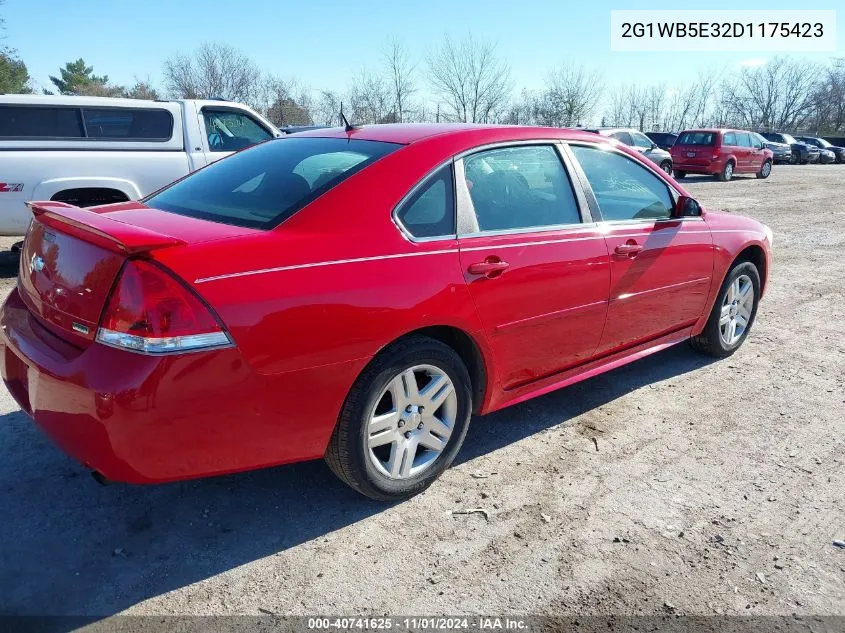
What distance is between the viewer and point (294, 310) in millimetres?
2422

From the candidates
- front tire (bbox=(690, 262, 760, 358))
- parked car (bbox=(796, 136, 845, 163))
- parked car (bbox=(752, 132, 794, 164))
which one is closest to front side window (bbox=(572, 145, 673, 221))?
front tire (bbox=(690, 262, 760, 358))

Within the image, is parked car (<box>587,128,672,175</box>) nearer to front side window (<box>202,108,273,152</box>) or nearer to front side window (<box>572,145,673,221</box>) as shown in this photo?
front side window (<box>202,108,273,152</box>)

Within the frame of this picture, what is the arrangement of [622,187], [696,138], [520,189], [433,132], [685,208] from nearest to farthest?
[433,132]
[520,189]
[622,187]
[685,208]
[696,138]

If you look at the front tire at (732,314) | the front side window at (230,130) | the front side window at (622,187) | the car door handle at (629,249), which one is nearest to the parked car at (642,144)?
the front side window at (230,130)

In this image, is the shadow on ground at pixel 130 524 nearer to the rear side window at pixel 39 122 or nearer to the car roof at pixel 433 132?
the car roof at pixel 433 132

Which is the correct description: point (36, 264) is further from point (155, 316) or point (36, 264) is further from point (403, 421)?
point (403, 421)

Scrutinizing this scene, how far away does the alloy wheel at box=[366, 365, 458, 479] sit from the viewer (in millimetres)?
2840

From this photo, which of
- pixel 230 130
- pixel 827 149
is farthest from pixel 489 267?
pixel 827 149

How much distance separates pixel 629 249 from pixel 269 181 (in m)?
2.02

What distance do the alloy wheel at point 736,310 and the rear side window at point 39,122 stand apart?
671cm

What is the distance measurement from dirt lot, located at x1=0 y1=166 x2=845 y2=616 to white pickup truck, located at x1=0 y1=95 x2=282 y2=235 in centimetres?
375

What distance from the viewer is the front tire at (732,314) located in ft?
15.6

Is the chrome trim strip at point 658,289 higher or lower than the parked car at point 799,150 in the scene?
higher

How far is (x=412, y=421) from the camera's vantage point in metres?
2.95
